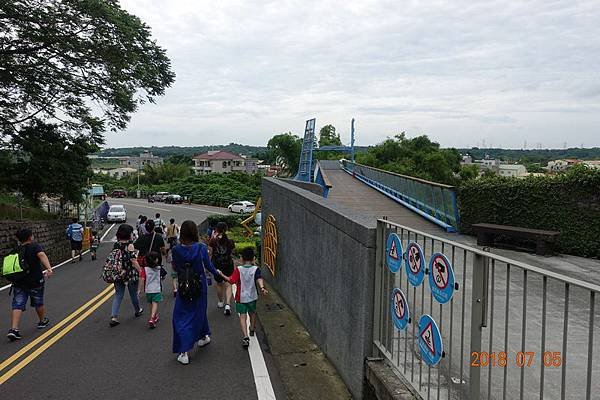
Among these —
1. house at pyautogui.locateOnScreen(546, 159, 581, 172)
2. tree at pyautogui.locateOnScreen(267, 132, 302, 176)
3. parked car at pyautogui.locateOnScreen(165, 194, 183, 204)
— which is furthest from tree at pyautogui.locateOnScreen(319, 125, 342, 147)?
house at pyautogui.locateOnScreen(546, 159, 581, 172)

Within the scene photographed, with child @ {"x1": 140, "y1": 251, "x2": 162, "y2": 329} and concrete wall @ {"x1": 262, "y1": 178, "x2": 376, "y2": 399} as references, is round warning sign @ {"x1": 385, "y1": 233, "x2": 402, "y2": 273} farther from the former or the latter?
child @ {"x1": 140, "y1": 251, "x2": 162, "y2": 329}

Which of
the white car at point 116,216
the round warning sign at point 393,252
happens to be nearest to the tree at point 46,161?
the round warning sign at point 393,252

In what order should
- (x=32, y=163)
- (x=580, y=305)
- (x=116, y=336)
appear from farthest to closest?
(x=32, y=163)
(x=116, y=336)
(x=580, y=305)

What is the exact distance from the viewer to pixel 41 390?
17.5 feet

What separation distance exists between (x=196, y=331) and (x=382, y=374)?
282 cm

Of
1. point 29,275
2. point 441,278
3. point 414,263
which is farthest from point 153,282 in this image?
point 441,278

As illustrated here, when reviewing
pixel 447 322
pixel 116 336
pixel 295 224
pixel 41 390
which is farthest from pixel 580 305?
pixel 116 336

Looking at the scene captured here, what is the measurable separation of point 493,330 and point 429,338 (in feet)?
1.58

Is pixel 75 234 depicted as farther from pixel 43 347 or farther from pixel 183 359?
pixel 183 359

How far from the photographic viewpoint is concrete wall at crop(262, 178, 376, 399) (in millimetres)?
4801

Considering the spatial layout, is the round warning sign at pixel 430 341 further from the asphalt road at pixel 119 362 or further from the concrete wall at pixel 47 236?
the concrete wall at pixel 47 236

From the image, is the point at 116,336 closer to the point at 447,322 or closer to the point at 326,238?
the point at 326,238

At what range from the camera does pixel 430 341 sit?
3705 millimetres

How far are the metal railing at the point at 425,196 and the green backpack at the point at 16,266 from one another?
1237cm
